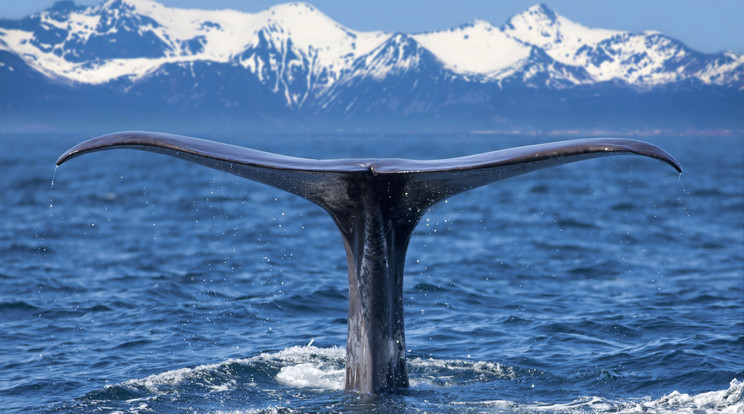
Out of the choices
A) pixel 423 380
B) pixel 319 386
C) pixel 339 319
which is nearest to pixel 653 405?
pixel 423 380

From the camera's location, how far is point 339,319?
12.7m

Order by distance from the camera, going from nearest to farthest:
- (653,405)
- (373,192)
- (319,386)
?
1. (373,192)
2. (653,405)
3. (319,386)

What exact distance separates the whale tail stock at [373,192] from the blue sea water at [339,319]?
447mm

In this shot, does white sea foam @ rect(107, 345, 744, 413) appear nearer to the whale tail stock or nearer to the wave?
the wave

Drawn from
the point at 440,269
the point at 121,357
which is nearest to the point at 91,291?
the point at 121,357

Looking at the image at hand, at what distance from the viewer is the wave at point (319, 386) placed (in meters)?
7.80

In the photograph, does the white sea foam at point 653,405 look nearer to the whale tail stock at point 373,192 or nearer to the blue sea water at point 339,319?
the blue sea water at point 339,319

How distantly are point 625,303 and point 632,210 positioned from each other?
23380 mm

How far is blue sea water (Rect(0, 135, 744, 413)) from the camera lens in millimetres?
8375

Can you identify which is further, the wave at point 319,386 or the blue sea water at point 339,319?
the blue sea water at point 339,319

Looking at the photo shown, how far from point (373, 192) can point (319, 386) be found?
7.56ft

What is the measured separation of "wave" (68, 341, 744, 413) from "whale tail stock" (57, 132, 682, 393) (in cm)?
47

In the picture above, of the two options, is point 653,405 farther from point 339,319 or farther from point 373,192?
point 339,319

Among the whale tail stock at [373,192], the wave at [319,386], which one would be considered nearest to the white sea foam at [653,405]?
the wave at [319,386]
